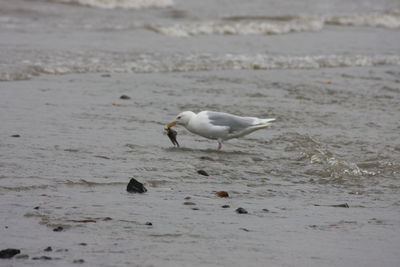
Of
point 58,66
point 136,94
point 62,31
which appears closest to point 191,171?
point 136,94

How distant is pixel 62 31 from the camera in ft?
51.2

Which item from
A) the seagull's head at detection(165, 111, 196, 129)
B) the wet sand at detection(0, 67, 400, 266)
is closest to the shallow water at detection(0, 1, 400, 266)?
the wet sand at detection(0, 67, 400, 266)

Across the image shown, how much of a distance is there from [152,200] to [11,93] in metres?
4.54

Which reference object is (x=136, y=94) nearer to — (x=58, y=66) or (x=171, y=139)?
(x=58, y=66)

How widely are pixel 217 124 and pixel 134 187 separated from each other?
2.01 meters

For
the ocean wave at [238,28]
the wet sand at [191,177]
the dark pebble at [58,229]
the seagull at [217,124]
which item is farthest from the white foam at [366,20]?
the dark pebble at [58,229]

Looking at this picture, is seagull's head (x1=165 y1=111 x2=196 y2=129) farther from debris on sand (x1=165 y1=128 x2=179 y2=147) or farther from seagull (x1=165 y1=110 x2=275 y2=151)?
debris on sand (x1=165 y1=128 x2=179 y2=147)

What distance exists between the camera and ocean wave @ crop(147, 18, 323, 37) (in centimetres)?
1686

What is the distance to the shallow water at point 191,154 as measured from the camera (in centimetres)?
452

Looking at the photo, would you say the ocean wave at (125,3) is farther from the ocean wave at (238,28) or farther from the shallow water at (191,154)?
the shallow water at (191,154)

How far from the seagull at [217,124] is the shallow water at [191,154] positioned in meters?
0.20

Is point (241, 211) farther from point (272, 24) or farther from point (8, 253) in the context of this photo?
point (272, 24)

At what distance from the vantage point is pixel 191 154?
7.27 m

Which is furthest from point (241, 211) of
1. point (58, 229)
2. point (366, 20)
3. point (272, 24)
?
point (366, 20)
